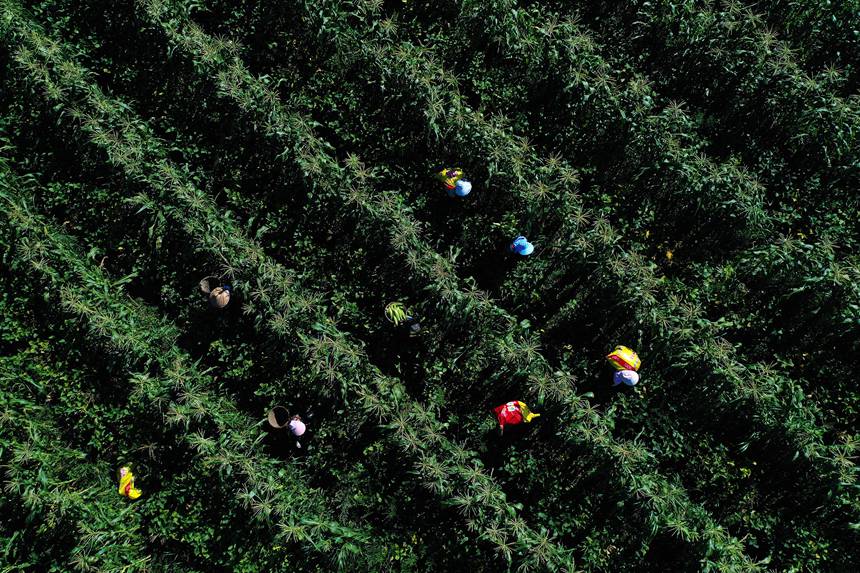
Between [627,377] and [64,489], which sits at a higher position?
[627,377]

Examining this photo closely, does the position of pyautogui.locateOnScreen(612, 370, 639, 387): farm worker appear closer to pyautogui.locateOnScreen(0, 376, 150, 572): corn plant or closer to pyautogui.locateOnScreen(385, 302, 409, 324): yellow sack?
pyautogui.locateOnScreen(385, 302, 409, 324): yellow sack

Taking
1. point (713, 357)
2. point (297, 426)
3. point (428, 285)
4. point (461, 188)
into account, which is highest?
point (713, 357)

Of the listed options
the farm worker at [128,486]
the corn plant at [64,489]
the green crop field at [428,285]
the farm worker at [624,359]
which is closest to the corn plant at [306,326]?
the green crop field at [428,285]

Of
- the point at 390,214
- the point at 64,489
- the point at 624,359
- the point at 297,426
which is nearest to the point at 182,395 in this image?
the point at 297,426

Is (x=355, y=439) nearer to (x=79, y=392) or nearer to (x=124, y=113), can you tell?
(x=79, y=392)

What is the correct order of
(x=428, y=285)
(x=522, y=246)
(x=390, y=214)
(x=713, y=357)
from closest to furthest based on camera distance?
1. (x=713, y=357)
2. (x=428, y=285)
3. (x=390, y=214)
4. (x=522, y=246)

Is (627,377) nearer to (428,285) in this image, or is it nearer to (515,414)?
(515,414)

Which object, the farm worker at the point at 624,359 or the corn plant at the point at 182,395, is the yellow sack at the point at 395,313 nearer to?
the corn plant at the point at 182,395
